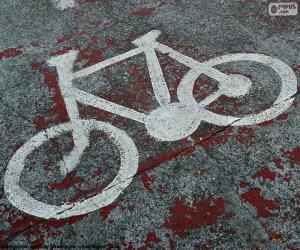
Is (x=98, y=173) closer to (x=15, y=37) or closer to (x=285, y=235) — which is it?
(x=285, y=235)

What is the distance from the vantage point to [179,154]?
9.09ft

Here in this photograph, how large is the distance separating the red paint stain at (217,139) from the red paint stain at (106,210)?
0.75 meters

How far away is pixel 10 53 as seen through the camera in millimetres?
3920

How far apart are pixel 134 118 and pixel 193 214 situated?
3.08 feet

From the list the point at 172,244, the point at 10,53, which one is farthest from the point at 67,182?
the point at 10,53

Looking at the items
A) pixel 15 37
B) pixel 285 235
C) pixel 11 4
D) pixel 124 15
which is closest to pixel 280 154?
pixel 285 235

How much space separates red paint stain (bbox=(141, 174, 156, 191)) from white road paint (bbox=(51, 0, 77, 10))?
8.56 ft

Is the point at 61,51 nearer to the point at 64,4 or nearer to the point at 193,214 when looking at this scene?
the point at 64,4

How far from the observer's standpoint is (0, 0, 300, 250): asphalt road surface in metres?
2.42

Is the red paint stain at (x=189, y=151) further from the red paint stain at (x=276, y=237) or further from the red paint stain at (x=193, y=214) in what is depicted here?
the red paint stain at (x=276, y=237)

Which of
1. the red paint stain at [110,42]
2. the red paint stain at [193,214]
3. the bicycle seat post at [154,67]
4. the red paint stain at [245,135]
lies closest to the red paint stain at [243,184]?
the red paint stain at [193,214]

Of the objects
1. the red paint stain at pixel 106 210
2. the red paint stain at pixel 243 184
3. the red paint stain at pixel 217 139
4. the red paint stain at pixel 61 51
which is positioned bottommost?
the red paint stain at pixel 243 184

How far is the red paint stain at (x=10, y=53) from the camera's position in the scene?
3.89 m

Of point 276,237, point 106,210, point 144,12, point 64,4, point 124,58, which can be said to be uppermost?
point 64,4
